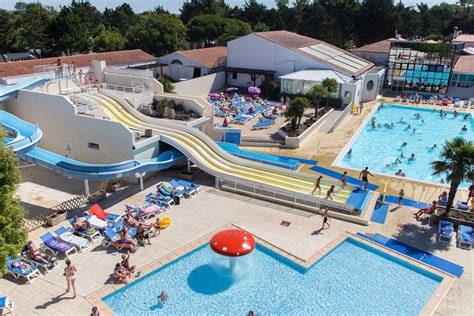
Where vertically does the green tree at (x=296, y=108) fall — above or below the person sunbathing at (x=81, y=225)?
above

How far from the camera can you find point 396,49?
47406mm

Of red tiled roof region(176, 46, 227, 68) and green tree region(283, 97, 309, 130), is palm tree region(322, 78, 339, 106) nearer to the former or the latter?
green tree region(283, 97, 309, 130)

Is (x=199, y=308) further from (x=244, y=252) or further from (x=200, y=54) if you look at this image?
(x=200, y=54)

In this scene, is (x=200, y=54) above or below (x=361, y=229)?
above

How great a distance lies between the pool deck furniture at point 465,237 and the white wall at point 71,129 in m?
15.9

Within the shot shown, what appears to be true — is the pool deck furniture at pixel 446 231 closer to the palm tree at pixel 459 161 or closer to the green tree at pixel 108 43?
the palm tree at pixel 459 161

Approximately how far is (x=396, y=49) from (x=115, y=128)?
39.0m

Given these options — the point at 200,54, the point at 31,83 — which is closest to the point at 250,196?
the point at 31,83

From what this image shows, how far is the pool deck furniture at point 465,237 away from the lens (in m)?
16.0

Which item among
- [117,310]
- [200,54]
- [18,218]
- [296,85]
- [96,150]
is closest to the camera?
[18,218]

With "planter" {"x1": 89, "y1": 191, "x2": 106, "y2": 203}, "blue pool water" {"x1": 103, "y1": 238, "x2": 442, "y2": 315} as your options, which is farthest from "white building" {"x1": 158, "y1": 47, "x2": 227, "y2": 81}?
"blue pool water" {"x1": 103, "y1": 238, "x2": 442, "y2": 315}

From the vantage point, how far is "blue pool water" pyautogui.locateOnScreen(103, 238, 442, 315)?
12.6 metres

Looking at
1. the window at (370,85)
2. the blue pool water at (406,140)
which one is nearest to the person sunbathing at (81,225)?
the blue pool water at (406,140)

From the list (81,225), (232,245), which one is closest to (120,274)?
(81,225)
